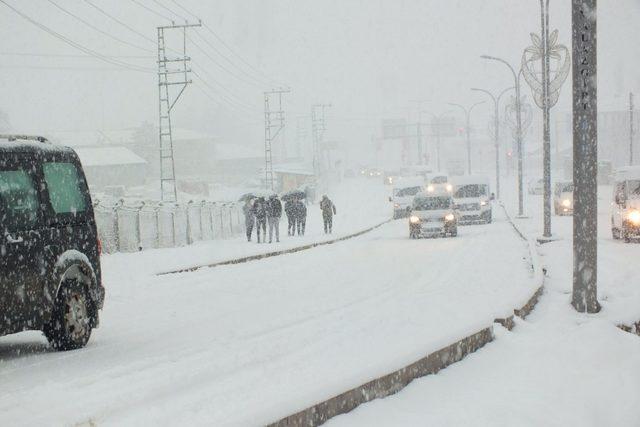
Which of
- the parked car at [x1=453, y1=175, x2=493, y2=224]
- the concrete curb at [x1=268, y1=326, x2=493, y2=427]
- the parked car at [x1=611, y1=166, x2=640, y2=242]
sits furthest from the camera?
the parked car at [x1=453, y1=175, x2=493, y2=224]

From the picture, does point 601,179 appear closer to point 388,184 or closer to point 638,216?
point 388,184

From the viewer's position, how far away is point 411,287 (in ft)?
56.7

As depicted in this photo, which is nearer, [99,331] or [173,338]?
[173,338]

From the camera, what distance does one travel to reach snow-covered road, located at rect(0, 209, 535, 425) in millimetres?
7145

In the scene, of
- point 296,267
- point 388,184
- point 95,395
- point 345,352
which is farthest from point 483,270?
point 388,184

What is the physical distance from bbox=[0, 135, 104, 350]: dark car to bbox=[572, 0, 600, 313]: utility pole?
22.2ft

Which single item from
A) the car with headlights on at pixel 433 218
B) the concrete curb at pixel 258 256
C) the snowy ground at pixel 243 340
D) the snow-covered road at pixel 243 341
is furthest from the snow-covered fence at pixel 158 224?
the car with headlights on at pixel 433 218

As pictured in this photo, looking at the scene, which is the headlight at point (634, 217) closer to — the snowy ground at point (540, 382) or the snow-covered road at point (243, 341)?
the snow-covered road at point (243, 341)

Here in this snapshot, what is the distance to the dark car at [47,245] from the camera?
9305 millimetres

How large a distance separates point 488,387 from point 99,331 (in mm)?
5817

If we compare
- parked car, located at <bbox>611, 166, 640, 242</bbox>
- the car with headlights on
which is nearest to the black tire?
parked car, located at <bbox>611, 166, 640, 242</bbox>

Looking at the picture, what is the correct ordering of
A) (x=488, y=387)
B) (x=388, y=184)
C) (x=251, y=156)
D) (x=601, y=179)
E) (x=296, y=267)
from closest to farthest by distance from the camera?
1. (x=488, y=387)
2. (x=296, y=267)
3. (x=601, y=179)
4. (x=388, y=184)
5. (x=251, y=156)

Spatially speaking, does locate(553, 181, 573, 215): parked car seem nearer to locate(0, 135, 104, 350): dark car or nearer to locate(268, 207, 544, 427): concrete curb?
locate(268, 207, 544, 427): concrete curb

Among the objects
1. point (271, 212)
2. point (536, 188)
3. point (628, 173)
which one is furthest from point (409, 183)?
point (536, 188)
